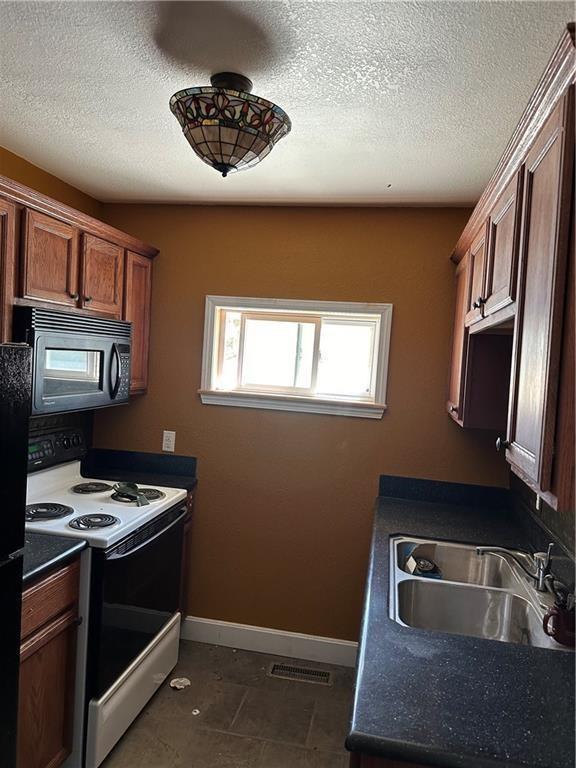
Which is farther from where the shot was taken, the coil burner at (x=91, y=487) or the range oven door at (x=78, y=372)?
the coil burner at (x=91, y=487)

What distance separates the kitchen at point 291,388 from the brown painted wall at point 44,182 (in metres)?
0.01

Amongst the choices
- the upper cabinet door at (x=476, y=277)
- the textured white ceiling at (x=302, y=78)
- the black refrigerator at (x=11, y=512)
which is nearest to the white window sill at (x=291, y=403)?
the upper cabinet door at (x=476, y=277)

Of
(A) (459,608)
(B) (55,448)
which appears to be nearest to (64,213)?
(B) (55,448)

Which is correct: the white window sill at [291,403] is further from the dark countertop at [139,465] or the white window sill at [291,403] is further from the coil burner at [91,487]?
the coil burner at [91,487]

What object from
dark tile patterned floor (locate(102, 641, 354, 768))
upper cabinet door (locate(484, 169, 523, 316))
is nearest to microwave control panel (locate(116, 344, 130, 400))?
dark tile patterned floor (locate(102, 641, 354, 768))

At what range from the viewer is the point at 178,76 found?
5.27ft

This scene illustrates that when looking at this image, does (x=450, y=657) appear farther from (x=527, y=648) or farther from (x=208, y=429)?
(x=208, y=429)

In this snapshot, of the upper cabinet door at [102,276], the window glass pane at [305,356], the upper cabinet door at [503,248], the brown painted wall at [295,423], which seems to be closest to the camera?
the upper cabinet door at [503,248]

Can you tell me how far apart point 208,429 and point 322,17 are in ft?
6.96

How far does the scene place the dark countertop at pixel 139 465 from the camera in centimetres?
296

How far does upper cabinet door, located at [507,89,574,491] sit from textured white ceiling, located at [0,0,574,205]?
13.8 inches

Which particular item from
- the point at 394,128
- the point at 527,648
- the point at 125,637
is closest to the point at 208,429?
the point at 125,637

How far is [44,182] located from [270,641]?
264 cm

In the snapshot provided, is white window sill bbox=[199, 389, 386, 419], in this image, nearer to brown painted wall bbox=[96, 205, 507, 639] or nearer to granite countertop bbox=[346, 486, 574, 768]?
brown painted wall bbox=[96, 205, 507, 639]
